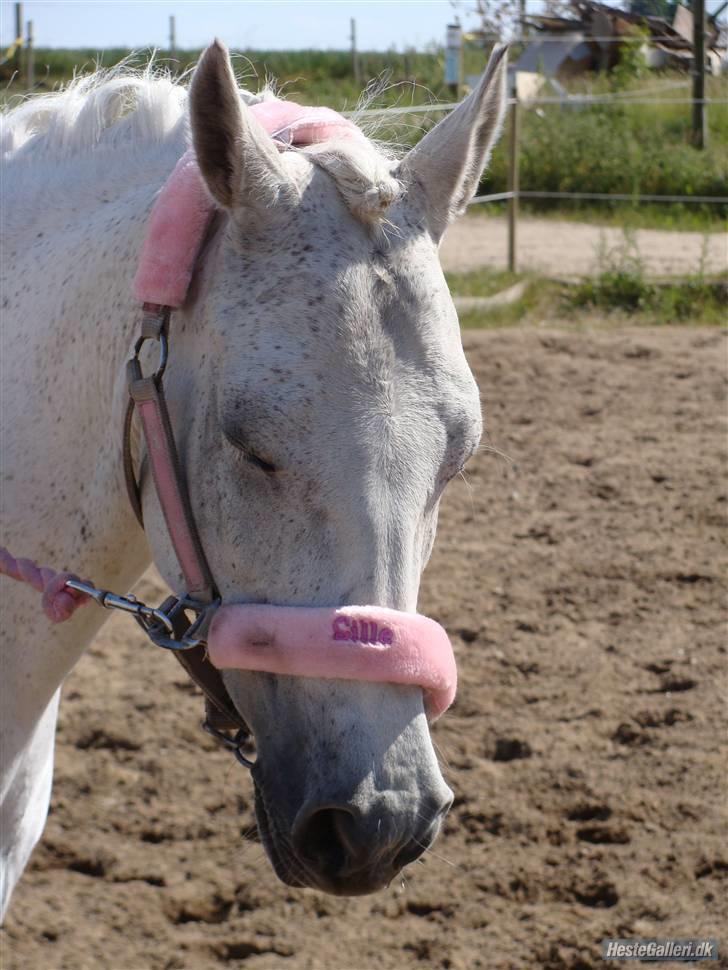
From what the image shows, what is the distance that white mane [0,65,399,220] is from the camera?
1916mm

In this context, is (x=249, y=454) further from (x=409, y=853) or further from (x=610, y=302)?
(x=610, y=302)

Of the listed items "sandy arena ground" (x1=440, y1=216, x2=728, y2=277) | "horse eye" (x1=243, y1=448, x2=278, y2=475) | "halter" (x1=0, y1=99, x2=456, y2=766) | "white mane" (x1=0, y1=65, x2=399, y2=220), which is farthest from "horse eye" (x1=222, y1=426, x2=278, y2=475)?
"sandy arena ground" (x1=440, y1=216, x2=728, y2=277)

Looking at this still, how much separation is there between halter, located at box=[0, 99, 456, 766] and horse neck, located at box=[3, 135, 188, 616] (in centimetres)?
7

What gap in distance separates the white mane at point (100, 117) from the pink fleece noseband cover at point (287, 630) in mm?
287

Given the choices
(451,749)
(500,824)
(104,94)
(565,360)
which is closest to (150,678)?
(451,749)

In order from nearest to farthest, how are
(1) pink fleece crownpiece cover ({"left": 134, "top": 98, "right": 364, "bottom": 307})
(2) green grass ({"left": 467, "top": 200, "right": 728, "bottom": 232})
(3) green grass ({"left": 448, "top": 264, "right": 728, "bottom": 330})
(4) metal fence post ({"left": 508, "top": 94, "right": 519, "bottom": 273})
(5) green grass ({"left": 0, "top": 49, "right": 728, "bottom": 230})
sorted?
(1) pink fleece crownpiece cover ({"left": 134, "top": 98, "right": 364, "bottom": 307}) → (3) green grass ({"left": 448, "top": 264, "right": 728, "bottom": 330}) → (4) metal fence post ({"left": 508, "top": 94, "right": 519, "bottom": 273}) → (2) green grass ({"left": 467, "top": 200, "right": 728, "bottom": 232}) → (5) green grass ({"left": 0, "top": 49, "right": 728, "bottom": 230})

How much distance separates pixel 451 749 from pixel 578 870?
2.09 ft

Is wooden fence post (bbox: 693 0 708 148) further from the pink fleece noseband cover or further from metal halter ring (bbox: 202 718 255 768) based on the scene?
metal halter ring (bbox: 202 718 255 768)

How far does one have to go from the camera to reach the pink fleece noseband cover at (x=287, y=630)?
145 cm

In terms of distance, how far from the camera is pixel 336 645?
4.73 ft

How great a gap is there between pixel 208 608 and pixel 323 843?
0.37m

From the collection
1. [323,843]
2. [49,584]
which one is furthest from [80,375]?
[323,843]

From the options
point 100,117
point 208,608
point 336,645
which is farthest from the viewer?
point 100,117

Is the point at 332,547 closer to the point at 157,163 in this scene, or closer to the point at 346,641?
the point at 346,641
